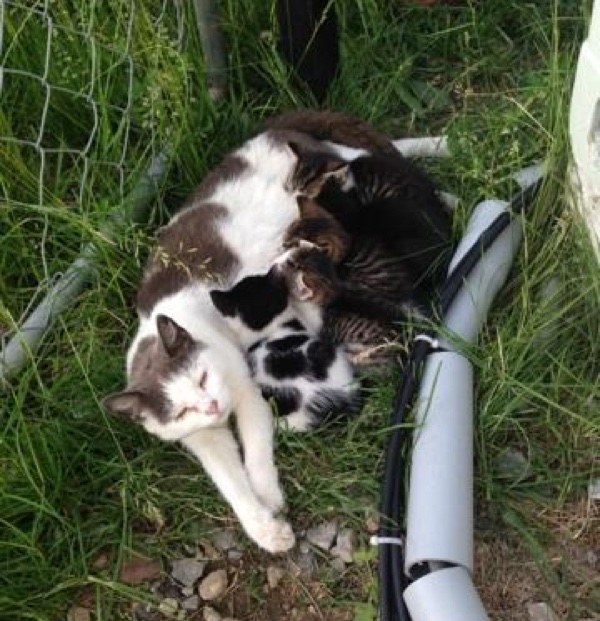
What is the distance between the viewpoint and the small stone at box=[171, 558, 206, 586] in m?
2.15

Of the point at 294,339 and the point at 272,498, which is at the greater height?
the point at 294,339

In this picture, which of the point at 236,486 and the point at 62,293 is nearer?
the point at 236,486

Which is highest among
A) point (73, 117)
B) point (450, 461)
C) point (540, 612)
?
point (73, 117)

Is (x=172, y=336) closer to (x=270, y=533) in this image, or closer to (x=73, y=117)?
(x=270, y=533)

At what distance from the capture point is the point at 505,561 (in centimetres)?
206

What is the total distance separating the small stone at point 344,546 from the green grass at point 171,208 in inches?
1.3

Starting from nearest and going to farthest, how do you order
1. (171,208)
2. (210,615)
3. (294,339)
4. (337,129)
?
1. (210,615)
2. (294,339)
3. (337,129)
4. (171,208)

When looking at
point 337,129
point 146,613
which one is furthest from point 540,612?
point 337,129

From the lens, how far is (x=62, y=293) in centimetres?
249

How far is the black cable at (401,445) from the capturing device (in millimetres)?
1927

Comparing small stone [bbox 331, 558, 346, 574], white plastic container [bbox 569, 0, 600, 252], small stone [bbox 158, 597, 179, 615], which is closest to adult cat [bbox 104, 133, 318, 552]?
small stone [bbox 331, 558, 346, 574]

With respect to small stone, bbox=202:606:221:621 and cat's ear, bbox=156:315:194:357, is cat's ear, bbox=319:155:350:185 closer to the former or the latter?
cat's ear, bbox=156:315:194:357

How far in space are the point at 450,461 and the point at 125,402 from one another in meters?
0.72

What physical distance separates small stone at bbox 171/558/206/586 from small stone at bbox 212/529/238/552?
0.06 meters
